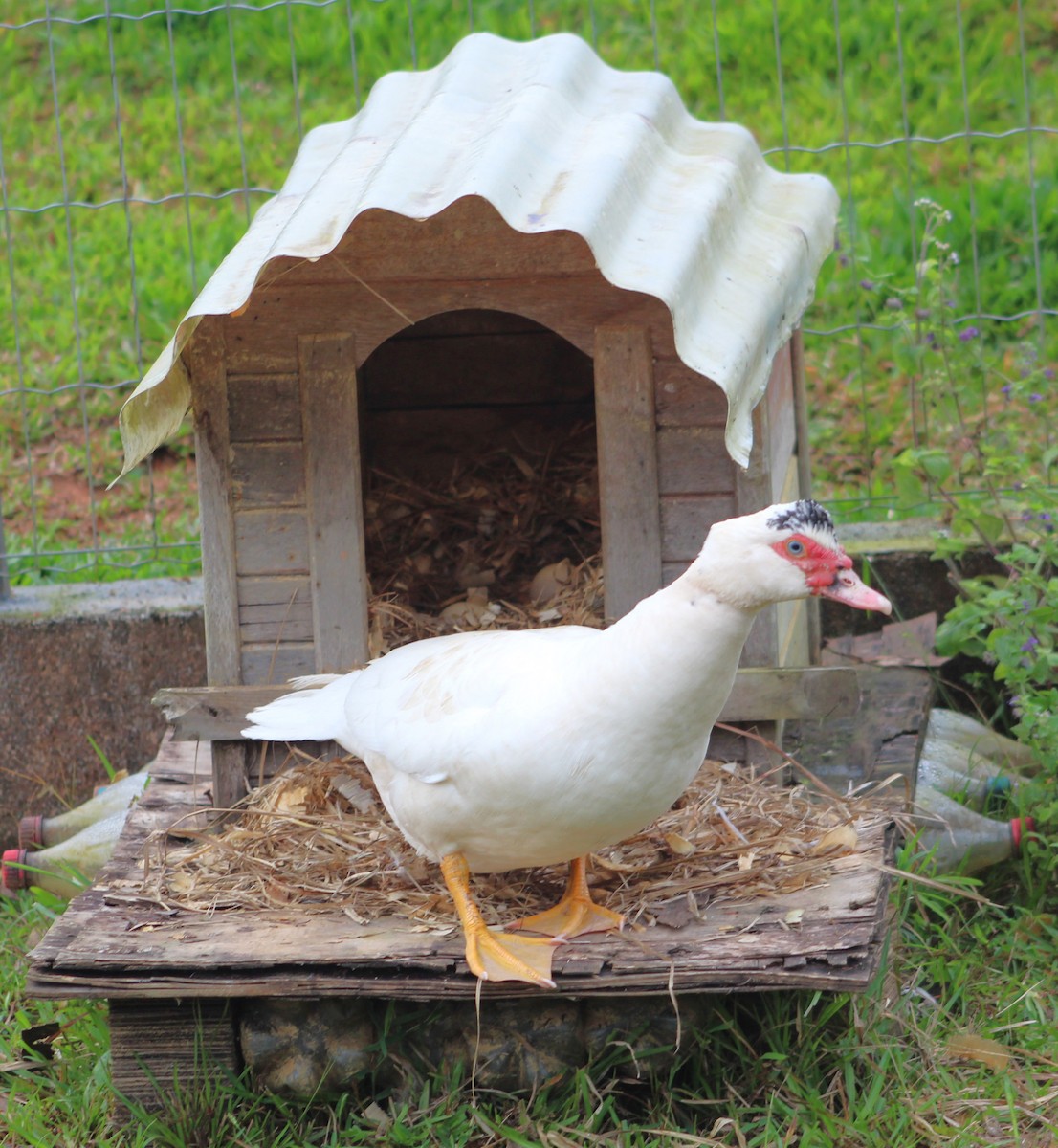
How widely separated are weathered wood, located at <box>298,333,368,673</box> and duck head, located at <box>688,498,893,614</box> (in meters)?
1.10

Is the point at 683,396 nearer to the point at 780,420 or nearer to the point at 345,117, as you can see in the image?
the point at 780,420

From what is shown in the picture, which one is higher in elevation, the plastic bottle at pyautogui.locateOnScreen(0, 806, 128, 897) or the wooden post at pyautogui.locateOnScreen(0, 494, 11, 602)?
the wooden post at pyautogui.locateOnScreen(0, 494, 11, 602)

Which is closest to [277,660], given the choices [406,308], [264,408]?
[264,408]

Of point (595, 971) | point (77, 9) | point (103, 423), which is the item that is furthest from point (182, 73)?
point (595, 971)

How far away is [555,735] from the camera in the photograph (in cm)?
280

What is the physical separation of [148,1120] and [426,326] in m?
2.32

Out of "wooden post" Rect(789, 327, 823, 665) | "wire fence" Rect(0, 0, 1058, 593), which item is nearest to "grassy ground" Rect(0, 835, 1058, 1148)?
"wooden post" Rect(789, 327, 823, 665)

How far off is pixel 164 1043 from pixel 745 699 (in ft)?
4.66

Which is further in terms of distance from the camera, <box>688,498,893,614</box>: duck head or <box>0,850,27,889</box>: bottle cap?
<box>0,850,27,889</box>: bottle cap

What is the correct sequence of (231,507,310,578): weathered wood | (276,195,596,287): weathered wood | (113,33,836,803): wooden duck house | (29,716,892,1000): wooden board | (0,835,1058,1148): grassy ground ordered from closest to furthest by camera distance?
(29,716,892,1000): wooden board < (0,835,1058,1148): grassy ground < (113,33,836,803): wooden duck house < (276,195,596,287): weathered wood < (231,507,310,578): weathered wood

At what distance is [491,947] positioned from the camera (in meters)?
2.96

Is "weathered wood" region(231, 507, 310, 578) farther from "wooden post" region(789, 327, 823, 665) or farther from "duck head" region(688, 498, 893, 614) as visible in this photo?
"wooden post" region(789, 327, 823, 665)

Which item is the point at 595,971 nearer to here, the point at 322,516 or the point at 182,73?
the point at 322,516

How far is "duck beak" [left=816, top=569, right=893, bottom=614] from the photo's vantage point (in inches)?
108
